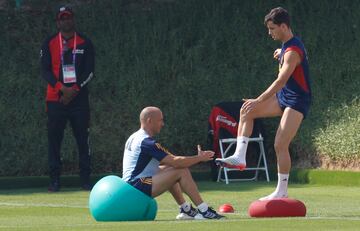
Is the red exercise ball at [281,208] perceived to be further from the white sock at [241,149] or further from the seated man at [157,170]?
the white sock at [241,149]

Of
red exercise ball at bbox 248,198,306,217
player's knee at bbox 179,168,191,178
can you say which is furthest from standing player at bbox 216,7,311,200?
player's knee at bbox 179,168,191,178

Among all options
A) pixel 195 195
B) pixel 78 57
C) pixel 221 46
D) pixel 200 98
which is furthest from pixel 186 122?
pixel 195 195

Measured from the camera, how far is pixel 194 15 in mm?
24609

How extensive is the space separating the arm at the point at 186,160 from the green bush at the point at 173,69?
8064mm

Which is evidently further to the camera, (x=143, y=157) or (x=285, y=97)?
(x=285, y=97)

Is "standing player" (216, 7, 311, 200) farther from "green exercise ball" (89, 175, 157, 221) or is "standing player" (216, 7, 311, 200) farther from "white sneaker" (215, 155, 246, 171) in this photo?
"green exercise ball" (89, 175, 157, 221)

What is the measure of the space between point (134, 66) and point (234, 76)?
185 centimetres

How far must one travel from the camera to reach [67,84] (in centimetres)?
1994

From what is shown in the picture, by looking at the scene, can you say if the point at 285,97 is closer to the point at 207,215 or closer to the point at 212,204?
the point at 207,215

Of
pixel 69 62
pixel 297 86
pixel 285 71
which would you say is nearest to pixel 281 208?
pixel 297 86

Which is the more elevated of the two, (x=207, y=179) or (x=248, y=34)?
(x=248, y=34)

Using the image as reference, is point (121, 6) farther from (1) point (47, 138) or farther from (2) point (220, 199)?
(2) point (220, 199)

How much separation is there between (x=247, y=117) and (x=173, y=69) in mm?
9703

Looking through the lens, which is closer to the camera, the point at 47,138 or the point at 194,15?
the point at 47,138
